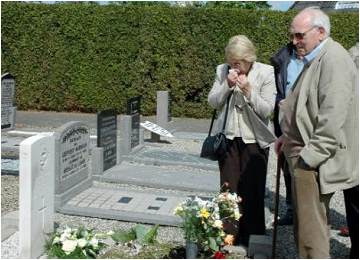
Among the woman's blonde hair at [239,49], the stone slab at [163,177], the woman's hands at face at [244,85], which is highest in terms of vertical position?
the woman's blonde hair at [239,49]

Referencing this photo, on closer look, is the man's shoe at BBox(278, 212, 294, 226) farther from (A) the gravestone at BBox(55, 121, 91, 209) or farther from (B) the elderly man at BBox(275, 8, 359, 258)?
(A) the gravestone at BBox(55, 121, 91, 209)

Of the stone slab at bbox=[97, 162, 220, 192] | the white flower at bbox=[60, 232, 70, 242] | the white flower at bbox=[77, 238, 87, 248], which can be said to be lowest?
the stone slab at bbox=[97, 162, 220, 192]

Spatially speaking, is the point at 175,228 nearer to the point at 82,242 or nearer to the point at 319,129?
the point at 82,242

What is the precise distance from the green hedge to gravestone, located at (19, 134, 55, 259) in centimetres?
1032

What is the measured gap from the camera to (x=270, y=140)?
4289mm

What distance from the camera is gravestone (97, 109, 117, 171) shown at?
7164mm

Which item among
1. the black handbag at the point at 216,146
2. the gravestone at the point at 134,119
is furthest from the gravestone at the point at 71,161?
the gravestone at the point at 134,119

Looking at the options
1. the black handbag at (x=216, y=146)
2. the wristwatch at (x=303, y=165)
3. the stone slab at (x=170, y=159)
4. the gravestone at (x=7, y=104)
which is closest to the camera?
the wristwatch at (x=303, y=165)

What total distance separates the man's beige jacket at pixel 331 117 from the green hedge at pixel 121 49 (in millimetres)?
10942

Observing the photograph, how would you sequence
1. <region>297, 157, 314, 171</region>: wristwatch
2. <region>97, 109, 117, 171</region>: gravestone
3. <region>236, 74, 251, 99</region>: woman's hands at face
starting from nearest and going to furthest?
<region>297, 157, 314, 171</region>: wristwatch, <region>236, 74, 251, 99</region>: woman's hands at face, <region>97, 109, 117, 171</region>: gravestone

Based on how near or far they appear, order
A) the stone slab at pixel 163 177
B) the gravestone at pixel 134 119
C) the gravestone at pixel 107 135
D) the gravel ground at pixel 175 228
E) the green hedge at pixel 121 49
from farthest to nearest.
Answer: the green hedge at pixel 121 49 → the gravestone at pixel 134 119 → the gravestone at pixel 107 135 → the stone slab at pixel 163 177 → the gravel ground at pixel 175 228

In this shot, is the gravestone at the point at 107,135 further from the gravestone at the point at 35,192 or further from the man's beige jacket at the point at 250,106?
the man's beige jacket at the point at 250,106

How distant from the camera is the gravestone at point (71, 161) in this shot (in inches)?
223

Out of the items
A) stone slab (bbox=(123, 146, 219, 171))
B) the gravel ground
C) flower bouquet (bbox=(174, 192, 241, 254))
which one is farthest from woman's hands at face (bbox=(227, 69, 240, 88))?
stone slab (bbox=(123, 146, 219, 171))
